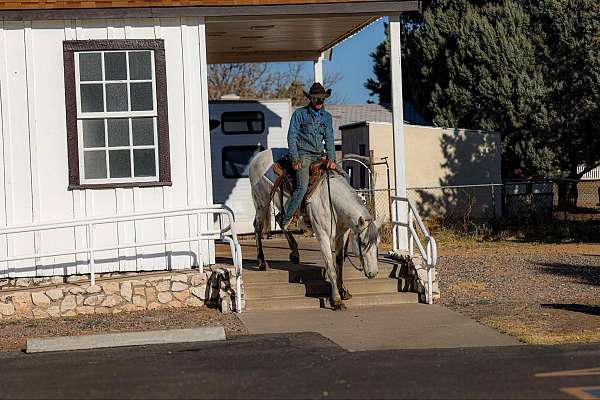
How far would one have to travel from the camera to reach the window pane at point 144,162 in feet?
50.7

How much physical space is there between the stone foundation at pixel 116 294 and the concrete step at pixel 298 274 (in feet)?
2.13

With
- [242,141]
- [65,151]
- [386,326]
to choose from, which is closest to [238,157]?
[242,141]

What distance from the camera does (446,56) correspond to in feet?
125

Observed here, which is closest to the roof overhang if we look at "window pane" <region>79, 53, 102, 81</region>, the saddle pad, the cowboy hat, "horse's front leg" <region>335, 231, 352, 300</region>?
the cowboy hat

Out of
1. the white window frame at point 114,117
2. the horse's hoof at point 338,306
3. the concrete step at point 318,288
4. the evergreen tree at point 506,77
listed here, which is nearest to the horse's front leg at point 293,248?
the concrete step at point 318,288

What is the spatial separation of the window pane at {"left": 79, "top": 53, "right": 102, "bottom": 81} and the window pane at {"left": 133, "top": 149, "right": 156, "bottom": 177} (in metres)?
1.17

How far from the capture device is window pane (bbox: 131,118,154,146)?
15430 millimetres

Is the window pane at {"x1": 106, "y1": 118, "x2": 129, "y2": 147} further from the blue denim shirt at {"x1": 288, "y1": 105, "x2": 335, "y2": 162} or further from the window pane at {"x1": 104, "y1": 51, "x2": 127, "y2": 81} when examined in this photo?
the blue denim shirt at {"x1": 288, "y1": 105, "x2": 335, "y2": 162}

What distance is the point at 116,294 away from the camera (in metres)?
14.8

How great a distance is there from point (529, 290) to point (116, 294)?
19.8 feet

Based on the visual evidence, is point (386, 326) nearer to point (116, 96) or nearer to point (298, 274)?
point (298, 274)

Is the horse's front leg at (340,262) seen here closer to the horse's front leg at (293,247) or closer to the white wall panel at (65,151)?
the horse's front leg at (293,247)

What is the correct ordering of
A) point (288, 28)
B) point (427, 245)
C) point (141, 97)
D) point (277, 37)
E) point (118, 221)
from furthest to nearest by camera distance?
point (277, 37), point (288, 28), point (141, 97), point (427, 245), point (118, 221)

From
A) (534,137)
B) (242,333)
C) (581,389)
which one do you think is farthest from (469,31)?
(581,389)
